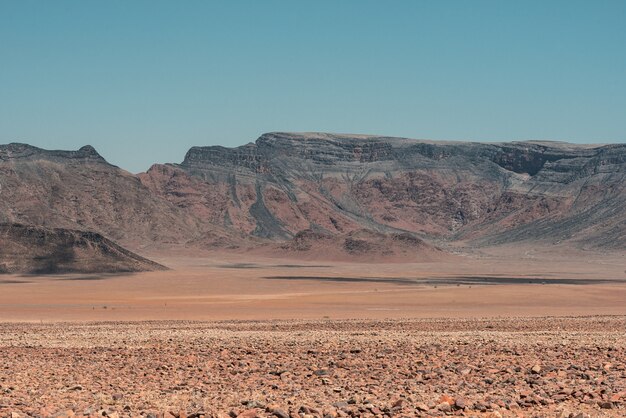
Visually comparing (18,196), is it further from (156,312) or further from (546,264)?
(156,312)

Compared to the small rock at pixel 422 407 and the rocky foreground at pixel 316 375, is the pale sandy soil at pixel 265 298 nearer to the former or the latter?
the rocky foreground at pixel 316 375

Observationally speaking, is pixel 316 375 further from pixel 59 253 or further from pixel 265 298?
pixel 59 253

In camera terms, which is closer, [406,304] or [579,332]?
[579,332]

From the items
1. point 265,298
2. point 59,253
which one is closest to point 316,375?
point 265,298

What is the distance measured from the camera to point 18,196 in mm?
166000

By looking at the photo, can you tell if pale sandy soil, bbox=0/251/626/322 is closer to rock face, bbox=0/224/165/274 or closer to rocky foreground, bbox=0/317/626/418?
rock face, bbox=0/224/165/274

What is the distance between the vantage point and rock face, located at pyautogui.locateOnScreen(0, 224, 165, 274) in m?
103

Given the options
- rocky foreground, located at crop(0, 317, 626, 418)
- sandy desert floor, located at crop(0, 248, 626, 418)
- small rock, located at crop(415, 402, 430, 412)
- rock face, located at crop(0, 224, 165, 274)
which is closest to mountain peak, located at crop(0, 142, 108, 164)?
rock face, located at crop(0, 224, 165, 274)

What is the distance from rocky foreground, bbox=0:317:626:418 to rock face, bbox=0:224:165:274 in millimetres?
74903

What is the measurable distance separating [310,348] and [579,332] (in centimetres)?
1109

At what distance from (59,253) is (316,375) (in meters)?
92.4

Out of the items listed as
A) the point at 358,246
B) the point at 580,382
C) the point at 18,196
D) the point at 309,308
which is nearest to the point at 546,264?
the point at 358,246

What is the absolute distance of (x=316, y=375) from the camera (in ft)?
61.6

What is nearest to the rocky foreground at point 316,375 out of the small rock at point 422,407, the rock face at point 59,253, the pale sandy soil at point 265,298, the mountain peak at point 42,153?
the small rock at point 422,407
